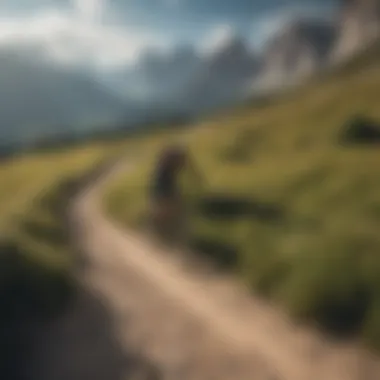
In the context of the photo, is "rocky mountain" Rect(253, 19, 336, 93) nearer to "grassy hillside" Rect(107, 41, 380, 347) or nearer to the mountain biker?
"grassy hillside" Rect(107, 41, 380, 347)

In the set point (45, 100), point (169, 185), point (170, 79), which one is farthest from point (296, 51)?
point (45, 100)

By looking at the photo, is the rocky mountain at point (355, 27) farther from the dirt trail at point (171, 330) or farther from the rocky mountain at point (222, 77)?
the dirt trail at point (171, 330)

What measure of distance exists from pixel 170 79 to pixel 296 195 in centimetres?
86

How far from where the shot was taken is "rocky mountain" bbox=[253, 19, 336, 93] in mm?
2762

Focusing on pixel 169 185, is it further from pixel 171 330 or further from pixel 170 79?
pixel 171 330

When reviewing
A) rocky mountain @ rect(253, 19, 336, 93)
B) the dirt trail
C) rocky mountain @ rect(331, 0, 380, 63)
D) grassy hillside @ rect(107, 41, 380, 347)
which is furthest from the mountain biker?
rocky mountain @ rect(331, 0, 380, 63)

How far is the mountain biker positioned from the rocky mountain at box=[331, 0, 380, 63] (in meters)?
0.92

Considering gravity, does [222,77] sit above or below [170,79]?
above

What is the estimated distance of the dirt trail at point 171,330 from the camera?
2.22m

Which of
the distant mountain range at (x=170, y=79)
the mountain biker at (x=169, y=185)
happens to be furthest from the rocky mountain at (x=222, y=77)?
the mountain biker at (x=169, y=185)

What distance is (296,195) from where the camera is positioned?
2.74m

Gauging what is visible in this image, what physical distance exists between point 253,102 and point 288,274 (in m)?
0.92

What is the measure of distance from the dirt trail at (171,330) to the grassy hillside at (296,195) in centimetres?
11

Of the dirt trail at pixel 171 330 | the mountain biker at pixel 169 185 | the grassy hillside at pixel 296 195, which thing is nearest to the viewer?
the dirt trail at pixel 171 330
